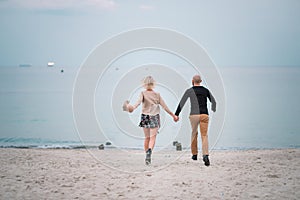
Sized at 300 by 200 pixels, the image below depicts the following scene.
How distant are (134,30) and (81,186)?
7.35 metres

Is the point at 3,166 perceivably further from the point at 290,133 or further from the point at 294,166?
the point at 290,133

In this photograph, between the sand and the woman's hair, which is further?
the woman's hair

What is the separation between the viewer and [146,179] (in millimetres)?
8500

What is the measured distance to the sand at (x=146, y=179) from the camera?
7.42m

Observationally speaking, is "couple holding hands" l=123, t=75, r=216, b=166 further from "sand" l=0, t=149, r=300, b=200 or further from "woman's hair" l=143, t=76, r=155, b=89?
"sand" l=0, t=149, r=300, b=200

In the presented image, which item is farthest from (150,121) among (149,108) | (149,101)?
(149,101)

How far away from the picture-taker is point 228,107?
4572cm

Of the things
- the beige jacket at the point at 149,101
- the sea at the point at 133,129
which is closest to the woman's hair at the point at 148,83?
Answer: the beige jacket at the point at 149,101

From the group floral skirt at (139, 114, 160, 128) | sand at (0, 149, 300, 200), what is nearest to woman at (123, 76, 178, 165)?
floral skirt at (139, 114, 160, 128)

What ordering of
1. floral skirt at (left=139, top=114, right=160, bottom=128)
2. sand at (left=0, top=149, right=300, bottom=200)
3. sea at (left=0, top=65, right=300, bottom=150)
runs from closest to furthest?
sand at (left=0, top=149, right=300, bottom=200), floral skirt at (left=139, top=114, right=160, bottom=128), sea at (left=0, top=65, right=300, bottom=150)

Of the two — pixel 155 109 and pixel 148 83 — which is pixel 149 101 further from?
pixel 148 83

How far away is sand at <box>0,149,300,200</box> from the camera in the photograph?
7422 mm

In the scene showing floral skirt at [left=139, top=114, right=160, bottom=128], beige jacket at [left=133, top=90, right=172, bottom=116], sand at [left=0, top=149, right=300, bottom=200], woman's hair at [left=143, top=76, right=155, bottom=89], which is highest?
woman's hair at [left=143, top=76, right=155, bottom=89]

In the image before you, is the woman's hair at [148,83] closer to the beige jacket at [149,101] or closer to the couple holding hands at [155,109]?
the couple holding hands at [155,109]
